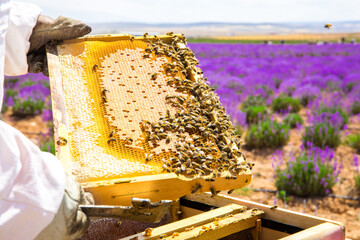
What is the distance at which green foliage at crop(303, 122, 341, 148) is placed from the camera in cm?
685

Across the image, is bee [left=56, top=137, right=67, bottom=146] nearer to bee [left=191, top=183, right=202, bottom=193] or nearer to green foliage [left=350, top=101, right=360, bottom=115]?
bee [left=191, top=183, right=202, bottom=193]

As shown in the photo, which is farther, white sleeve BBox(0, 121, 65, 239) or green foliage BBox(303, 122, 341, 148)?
green foliage BBox(303, 122, 341, 148)

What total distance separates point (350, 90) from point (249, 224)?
10.5 m

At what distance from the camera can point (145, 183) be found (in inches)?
68.6

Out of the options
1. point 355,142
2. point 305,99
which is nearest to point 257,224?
A: point 355,142

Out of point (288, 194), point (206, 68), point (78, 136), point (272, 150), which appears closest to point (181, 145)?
point (78, 136)

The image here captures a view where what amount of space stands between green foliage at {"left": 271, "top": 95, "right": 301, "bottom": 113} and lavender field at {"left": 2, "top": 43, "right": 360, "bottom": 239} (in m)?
0.02

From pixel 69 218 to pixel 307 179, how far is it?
4.36 metres

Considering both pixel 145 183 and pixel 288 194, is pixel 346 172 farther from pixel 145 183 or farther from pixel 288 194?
pixel 145 183

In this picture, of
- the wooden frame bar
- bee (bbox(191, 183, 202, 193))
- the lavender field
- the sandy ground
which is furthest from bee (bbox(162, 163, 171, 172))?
the sandy ground

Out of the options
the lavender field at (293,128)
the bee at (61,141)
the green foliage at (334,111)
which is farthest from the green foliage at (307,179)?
the bee at (61,141)

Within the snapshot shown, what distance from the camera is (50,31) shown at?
8.02 feet

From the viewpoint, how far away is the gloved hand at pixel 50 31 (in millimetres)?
2461

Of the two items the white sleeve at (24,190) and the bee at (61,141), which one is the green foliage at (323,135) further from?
the white sleeve at (24,190)
